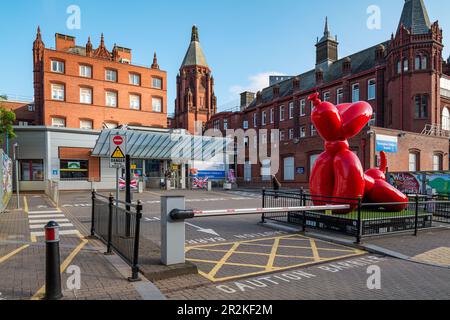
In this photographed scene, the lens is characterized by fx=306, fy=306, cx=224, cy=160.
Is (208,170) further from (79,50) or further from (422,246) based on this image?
(422,246)

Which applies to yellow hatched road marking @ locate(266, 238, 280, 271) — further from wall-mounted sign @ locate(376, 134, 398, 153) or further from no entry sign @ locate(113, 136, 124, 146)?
wall-mounted sign @ locate(376, 134, 398, 153)

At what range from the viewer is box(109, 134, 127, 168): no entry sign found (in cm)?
880

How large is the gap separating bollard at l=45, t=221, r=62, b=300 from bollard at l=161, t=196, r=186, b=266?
1804 mm

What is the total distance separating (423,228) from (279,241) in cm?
514

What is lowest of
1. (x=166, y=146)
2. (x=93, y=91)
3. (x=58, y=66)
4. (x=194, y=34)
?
(x=166, y=146)

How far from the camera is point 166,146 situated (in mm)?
31562

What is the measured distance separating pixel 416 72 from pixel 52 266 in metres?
34.4

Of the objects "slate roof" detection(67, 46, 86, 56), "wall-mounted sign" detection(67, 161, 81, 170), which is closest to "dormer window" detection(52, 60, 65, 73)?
"slate roof" detection(67, 46, 86, 56)

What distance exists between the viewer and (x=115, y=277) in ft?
17.2

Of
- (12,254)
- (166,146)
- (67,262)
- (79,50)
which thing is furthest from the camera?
(79,50)

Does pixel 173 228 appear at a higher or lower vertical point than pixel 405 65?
lower

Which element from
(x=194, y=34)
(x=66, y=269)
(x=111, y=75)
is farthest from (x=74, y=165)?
(x=194, y=34)

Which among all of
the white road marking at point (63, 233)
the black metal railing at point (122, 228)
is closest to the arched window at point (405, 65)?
the black metal railing at point (122, 228)

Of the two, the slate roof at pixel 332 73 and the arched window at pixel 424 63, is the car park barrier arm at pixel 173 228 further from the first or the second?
the slate roof at pixel 332 73
